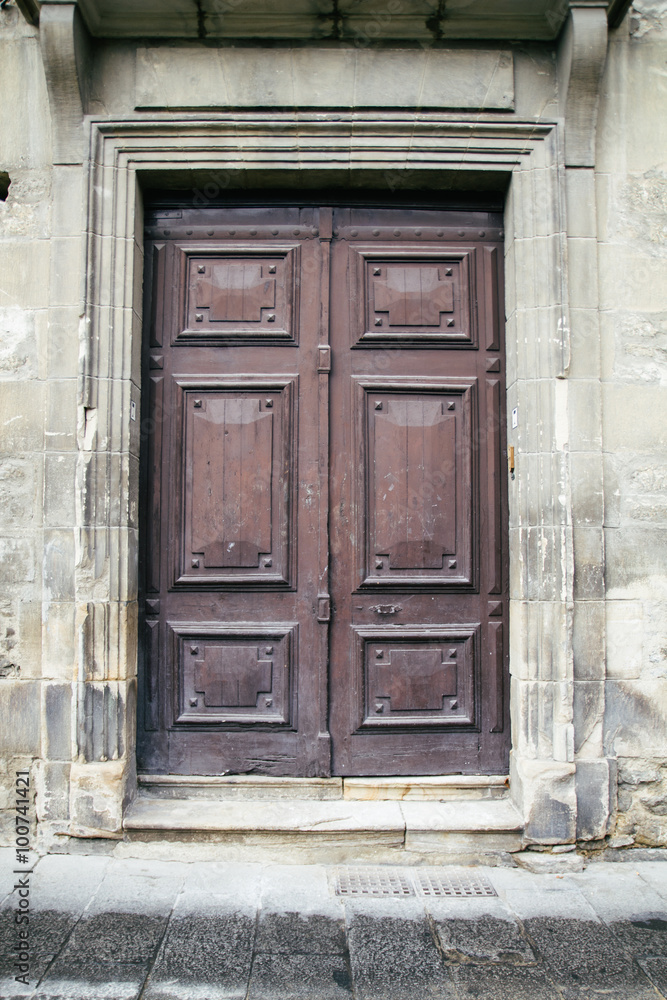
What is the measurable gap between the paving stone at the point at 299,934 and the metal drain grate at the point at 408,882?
24 centimetres

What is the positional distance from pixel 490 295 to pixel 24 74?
8.58 ft

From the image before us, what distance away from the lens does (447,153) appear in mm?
3301

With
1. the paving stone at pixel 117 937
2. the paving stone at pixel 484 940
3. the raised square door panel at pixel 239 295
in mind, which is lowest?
the paving stone at pixel 484 940

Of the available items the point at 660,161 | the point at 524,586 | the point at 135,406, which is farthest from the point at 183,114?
the point at 524,586

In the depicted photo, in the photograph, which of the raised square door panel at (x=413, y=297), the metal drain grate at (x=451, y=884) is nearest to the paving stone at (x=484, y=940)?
the metal drain grate at (x=451, y=884)

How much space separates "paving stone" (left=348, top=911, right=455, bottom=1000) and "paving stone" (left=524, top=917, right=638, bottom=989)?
0.40m

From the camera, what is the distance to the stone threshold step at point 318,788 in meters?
3.27

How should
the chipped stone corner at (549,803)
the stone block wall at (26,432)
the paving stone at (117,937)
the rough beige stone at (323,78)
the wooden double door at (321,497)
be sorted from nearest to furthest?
1. the paving stone at (117,937)
2. the chipped stone corner at (549,803)
3. the stone block wall at (26,432)
4. the rough beige stone at (323,78)
5. the wooden double door at (321,497)

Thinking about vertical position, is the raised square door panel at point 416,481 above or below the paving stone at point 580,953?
above

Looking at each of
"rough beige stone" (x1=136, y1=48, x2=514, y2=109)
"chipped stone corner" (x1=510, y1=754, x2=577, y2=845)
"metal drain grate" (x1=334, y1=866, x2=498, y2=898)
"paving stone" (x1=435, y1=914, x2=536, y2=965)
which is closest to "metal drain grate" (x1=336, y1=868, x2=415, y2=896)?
"metal drain grate" (x1=334, y1=866, x2=498, y2=898)

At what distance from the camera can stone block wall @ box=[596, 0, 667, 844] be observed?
3.14m

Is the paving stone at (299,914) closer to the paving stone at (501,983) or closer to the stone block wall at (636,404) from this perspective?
the paving stone at (501,983)

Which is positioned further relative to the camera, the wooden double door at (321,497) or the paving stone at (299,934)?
the wooden double door at (321,497)

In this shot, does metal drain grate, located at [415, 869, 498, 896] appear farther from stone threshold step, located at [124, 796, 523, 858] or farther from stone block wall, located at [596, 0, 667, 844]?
stone block wall, located at [596, 0, 667, 844]
